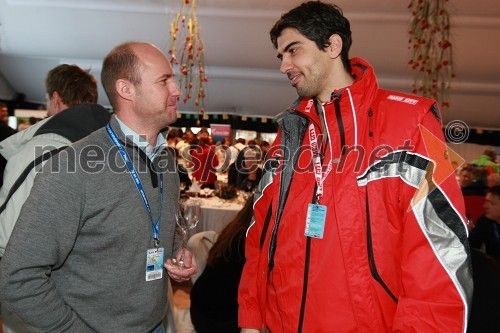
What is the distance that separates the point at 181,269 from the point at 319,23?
1.05 m

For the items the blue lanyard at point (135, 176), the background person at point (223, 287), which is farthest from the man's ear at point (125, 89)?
the background person at point (223, 287)

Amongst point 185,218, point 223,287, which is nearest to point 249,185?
point 223,287

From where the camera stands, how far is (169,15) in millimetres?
8164

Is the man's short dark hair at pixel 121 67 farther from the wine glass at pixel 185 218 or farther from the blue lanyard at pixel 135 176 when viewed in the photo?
the wine glass at pixel 185 218

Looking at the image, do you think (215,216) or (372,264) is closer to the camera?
(372,264)

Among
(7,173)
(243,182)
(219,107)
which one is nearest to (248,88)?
(219,107)

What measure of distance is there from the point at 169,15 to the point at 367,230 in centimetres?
801

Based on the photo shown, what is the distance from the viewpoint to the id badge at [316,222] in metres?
1.26

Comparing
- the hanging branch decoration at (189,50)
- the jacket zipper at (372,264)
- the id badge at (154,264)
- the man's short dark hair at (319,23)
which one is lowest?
the id badge at (154,264)

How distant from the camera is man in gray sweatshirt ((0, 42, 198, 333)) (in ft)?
3.66

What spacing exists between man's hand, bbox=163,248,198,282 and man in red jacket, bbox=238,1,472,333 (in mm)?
256

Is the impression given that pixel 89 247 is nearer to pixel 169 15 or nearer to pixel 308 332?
pixel 308 332

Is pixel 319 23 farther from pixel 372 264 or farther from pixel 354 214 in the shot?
pixel 372 264

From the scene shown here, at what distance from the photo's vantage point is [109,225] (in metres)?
1.25
